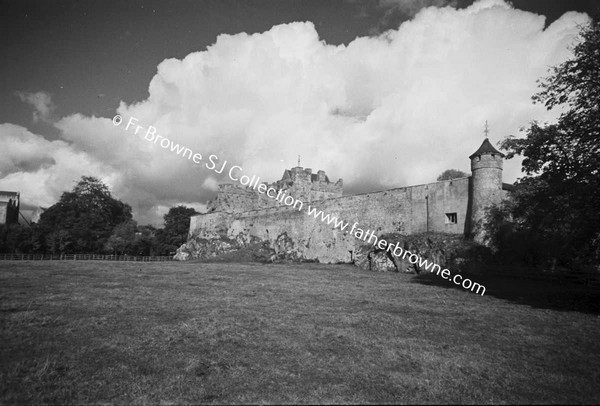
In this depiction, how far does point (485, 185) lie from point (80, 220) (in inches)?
2096

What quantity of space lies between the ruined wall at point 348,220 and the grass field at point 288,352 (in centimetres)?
1384

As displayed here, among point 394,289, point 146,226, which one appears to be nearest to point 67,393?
point 394,289

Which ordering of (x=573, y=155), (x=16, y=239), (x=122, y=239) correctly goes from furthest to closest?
(x=122, y=239) < (x=16, y=239) < (x=573, y=155)

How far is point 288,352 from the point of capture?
19.4ft

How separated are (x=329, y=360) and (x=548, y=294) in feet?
41.3

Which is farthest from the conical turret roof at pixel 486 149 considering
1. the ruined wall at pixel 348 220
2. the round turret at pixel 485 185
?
the ruined wall at pixel 348 220

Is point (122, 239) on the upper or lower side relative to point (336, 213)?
lower

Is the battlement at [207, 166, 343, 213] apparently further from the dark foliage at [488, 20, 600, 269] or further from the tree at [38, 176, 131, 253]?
the dark foliage at [488, 20, 600, 269]

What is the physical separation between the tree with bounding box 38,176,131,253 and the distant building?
30.4 feet

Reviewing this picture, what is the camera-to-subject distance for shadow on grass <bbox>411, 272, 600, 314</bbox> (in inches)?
442

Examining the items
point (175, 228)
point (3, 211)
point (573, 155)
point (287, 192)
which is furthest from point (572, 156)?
point (3, 211)

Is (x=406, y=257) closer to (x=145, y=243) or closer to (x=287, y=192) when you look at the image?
(x=287, y=192)

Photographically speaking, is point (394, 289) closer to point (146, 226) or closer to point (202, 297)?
point (202, 297)

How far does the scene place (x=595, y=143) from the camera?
10.7 m
